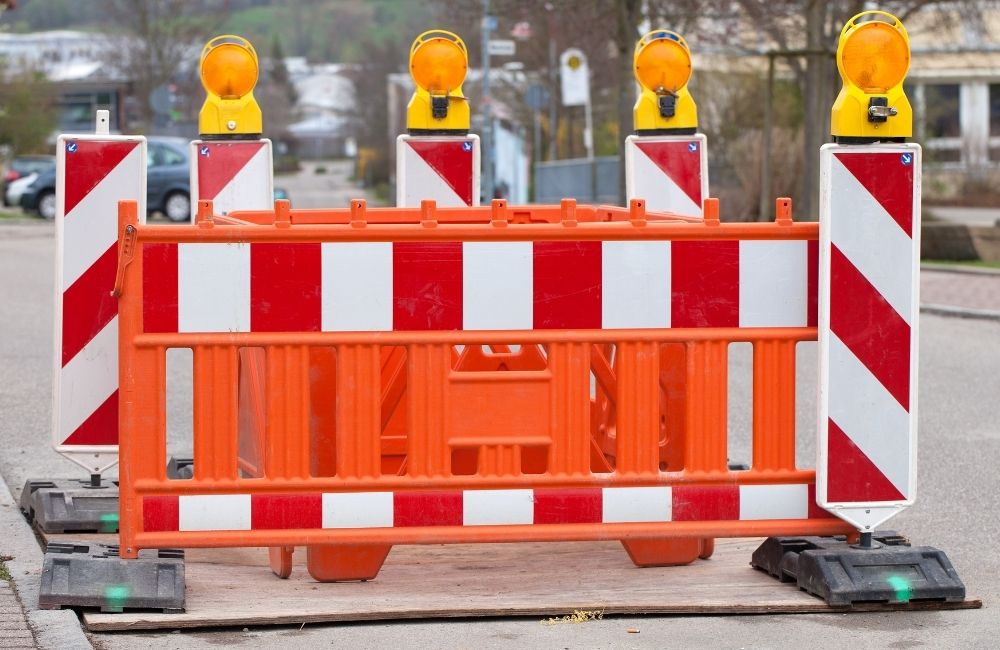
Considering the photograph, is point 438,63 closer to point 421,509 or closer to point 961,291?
point 421,509

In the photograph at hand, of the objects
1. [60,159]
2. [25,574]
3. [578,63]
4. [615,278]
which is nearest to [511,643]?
[615,278]

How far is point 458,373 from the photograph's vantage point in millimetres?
4969

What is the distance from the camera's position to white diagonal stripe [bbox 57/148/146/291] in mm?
5859

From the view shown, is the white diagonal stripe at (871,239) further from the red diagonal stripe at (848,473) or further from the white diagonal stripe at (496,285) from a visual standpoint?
the white diagonal stripe at (496,285)

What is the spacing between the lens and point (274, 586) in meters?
5.17

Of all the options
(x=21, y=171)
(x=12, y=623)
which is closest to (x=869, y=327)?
(x=12, y=623)

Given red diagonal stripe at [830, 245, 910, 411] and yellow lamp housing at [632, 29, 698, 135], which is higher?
yellow lamp housing at [632, 29, 698, 135]

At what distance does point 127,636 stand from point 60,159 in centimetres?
188

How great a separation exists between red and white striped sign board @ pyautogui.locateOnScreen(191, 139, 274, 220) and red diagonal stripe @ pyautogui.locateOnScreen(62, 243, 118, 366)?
144 cm

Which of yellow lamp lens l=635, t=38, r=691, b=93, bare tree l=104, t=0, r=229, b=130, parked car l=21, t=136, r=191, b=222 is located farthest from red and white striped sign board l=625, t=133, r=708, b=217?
bare tree l=104, t=0, r=229, b=130

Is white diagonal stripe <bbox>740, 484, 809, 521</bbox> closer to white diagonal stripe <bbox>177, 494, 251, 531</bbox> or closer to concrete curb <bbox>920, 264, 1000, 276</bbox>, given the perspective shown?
white diagonal stripe <bbox>177, 494, 251, 531</bbox>

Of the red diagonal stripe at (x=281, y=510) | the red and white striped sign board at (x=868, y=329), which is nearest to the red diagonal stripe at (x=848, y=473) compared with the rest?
the red and white striped sign board at (x=868, y=329)

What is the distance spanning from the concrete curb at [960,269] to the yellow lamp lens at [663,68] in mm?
13271

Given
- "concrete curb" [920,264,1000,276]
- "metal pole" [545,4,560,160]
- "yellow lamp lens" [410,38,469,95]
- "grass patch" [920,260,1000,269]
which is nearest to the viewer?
"yellow lamp lens" [410,38,469,95]
